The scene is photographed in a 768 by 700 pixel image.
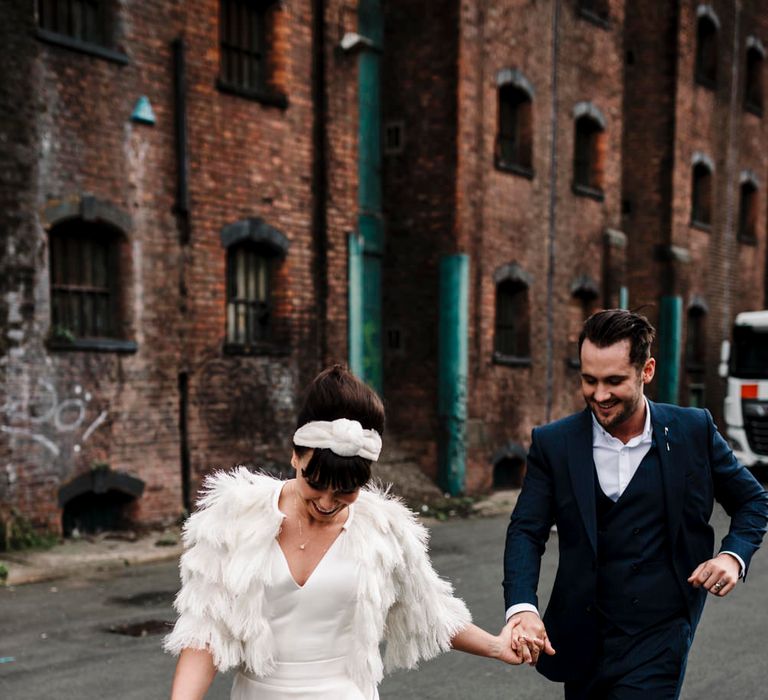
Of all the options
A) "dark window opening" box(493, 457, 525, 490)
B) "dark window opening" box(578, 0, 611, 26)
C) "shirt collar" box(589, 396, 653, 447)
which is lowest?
"dark window opening" box(493, 457, 525, 490)

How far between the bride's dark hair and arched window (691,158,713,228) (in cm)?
2143

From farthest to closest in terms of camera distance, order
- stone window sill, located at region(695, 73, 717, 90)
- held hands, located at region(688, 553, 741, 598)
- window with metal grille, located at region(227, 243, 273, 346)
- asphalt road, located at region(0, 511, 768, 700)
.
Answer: stone window sill, located at region(695, 73, 717, 90) → window with metal grille, located at region(227, 243, 273, 346) → asphalt road, located at region(0, 511, 768, 700) → held hands, located at region(688, 553, 741, 598)

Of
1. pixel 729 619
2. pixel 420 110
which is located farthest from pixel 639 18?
pixel 729 619

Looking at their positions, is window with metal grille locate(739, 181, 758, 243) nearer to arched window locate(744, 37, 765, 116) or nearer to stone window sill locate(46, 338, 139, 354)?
arched window locate(744, 37, 765, 116)

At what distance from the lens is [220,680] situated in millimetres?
5410

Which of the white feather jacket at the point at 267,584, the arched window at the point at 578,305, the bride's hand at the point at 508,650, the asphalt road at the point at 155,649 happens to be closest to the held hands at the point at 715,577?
the bride's hand at the point at 508,650

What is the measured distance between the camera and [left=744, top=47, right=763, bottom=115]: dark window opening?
24.0 metres

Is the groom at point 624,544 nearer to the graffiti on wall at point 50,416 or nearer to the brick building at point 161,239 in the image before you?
the graffiti on wall at point 50,416

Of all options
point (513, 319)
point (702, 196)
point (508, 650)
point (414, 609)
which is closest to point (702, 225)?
point (702, 196)

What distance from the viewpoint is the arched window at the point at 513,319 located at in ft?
51.1

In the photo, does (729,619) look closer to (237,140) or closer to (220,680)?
(220,680)

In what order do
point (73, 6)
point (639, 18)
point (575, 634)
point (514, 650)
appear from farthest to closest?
point (639, 18)
point (73, 6)
point (575, 634)
point (514, 650)

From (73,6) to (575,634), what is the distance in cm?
954

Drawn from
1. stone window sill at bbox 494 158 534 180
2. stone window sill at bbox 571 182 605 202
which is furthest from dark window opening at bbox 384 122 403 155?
stone window sill at bbox 571 182 605 202
